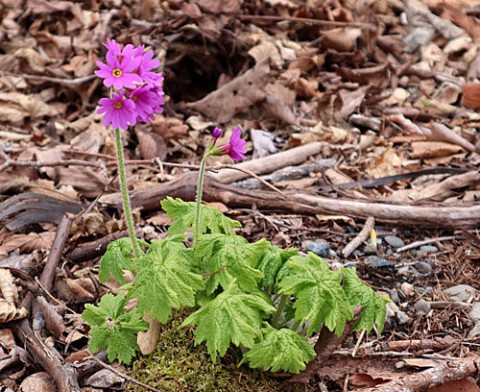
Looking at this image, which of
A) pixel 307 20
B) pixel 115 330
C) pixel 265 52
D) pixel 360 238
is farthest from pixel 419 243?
pixel 307 20

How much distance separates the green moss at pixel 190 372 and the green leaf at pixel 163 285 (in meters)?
0.34

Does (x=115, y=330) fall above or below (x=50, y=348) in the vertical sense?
above

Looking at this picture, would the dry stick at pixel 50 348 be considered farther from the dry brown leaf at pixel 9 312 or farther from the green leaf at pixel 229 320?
the green leaf at pixel 229 320

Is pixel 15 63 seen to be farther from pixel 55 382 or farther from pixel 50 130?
pixel 55 382

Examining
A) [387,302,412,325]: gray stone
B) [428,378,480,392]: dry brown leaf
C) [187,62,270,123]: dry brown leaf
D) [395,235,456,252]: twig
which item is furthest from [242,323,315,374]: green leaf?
Result: [187,62,270,123]: dry brown leaf

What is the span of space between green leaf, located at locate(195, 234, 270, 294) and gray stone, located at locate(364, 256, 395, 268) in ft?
3.44

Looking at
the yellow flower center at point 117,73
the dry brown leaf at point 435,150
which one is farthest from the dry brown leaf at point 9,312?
the dry brown leaf at point 435,150

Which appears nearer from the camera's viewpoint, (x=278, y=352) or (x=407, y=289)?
(x=278, y=352)

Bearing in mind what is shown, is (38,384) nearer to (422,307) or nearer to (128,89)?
(128,89)

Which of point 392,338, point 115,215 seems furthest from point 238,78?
point 392,338

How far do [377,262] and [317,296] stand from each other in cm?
112

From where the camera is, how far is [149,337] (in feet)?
7.30

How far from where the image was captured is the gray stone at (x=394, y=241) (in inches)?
123

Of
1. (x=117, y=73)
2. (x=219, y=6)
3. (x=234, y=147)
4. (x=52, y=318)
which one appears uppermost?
(x=117, y=73)
